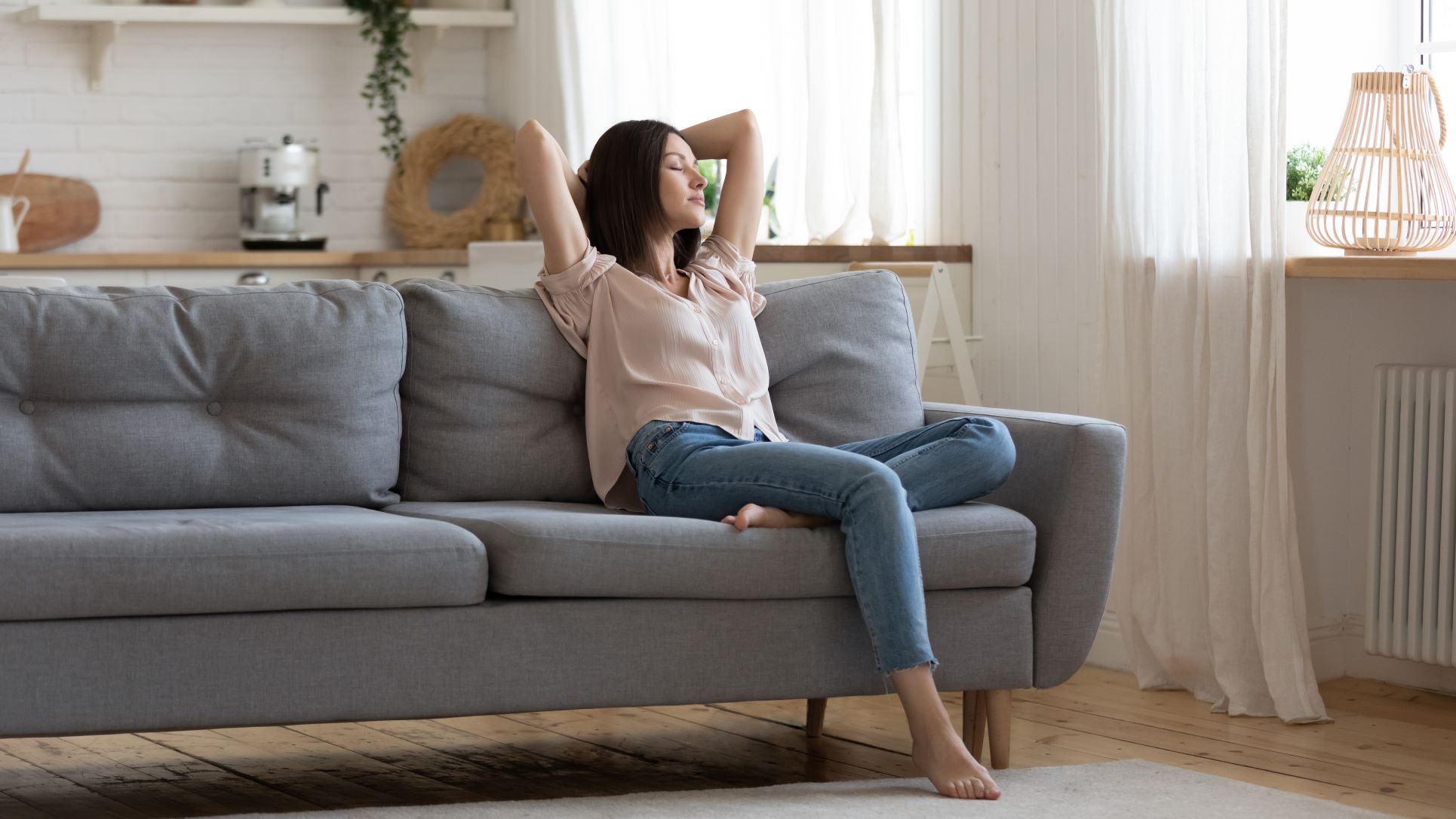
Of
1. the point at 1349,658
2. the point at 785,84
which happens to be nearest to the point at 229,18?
the point at 785,84

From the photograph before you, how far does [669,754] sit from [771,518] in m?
0.65

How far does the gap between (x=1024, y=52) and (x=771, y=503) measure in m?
→ 1.72

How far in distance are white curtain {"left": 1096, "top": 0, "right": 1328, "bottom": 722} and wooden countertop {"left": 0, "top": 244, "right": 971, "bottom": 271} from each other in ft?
1.92

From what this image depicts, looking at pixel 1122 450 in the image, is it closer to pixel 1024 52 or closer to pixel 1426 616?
pixel 1426 616

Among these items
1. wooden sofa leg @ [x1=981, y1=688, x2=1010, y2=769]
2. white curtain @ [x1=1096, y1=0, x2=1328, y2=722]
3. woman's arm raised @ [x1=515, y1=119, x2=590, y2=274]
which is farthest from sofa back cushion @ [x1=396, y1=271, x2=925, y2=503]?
white curtain @ [x1=1096, y1=0, x2=1328, y2=722]

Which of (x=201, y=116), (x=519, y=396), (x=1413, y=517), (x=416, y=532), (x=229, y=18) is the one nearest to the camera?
(x=416, y=532)

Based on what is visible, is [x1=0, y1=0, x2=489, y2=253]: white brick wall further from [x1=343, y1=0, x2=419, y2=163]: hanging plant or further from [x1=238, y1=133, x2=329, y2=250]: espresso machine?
[x1=238, y1=133, x2=329, y2=250]: espresso machine

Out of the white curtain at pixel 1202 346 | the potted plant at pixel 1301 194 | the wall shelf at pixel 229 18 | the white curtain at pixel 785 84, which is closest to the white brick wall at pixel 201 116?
the wall shelf at pixel 229 18

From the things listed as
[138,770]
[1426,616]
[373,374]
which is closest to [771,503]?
[373,374]

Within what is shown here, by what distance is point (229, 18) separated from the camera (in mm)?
5184

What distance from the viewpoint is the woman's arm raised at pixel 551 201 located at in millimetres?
2744

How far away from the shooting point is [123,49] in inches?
206

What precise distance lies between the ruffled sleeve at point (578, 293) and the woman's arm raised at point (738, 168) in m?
0.28

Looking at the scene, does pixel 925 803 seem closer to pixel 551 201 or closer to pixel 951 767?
pixel 951 767
